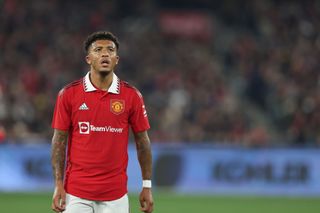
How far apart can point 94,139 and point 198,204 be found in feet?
27.1

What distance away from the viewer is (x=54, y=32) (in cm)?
2139

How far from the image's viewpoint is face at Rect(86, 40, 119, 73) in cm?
583

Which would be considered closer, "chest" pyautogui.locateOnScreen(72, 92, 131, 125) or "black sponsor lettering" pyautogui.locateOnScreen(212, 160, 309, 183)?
"chest" pyautogui.locateOnScreen(72, 92, 131, 125)

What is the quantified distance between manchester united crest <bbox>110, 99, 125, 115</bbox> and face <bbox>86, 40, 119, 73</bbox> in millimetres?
233

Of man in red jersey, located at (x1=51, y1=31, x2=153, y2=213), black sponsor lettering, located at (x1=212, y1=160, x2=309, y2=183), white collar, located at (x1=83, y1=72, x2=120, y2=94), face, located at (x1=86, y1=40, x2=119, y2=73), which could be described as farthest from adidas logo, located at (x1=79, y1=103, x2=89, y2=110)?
black sponsor lettering, located at (x1=212, y1=160, x2=309, y2=183)

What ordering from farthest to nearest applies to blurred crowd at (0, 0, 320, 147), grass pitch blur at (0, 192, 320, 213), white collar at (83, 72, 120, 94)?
blurred crowd at (0, 0, 320, 147) < grass pitch blur at (0, 192, 320, 213) < white collar at (83, 72, 120, 94)

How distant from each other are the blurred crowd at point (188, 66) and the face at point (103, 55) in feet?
36.7

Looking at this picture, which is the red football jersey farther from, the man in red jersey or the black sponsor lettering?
the black sponsor lettering

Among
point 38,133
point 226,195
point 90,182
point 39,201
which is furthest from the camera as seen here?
point 38,133

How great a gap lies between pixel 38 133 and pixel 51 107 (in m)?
0.88

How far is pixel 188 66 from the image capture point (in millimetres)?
21391

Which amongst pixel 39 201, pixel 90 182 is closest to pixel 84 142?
pixel 90 182

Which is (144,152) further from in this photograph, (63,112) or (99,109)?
(63,112)

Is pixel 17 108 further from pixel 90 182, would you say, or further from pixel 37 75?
pixel 90 182
